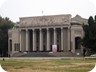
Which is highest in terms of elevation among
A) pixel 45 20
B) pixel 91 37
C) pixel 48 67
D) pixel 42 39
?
pixel 45 20

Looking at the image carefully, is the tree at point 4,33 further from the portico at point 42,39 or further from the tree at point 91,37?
the tree at point 91,37

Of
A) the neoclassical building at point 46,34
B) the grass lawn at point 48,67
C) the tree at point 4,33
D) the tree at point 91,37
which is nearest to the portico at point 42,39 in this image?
the neoclassical building at point 46,34

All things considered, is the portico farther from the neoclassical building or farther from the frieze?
the frieze

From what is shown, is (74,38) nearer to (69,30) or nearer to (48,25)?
(69,30)

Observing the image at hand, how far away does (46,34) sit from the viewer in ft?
249

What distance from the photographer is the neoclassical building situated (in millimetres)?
71188

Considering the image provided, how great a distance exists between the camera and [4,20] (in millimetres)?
83375

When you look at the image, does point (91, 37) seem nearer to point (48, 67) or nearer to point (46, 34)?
point (46, 34)

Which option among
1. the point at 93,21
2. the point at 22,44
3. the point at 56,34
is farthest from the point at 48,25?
the point at 93,21

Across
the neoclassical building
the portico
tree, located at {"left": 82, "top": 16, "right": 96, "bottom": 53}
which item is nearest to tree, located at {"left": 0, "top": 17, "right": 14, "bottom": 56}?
the neoclassical building

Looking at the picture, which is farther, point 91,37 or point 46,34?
point 46,34

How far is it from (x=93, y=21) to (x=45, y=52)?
1434 centimetres

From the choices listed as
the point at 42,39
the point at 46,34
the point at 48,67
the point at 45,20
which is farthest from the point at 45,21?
the point at 48,67

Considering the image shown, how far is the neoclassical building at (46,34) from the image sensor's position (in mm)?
71188
